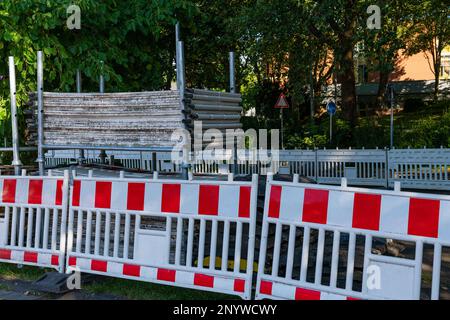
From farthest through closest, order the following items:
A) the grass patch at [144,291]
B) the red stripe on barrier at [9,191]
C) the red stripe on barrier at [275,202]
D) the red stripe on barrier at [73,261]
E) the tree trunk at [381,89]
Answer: the tree trunk at [381,89], the red stripe on barrier at [9,191], the red stripe on barrier at [73,261], the grass patch at [144,291], the red stripe on barrier at [275,202]

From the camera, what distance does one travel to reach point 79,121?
717 cm

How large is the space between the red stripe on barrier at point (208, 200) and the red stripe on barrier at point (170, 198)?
0.87 feet

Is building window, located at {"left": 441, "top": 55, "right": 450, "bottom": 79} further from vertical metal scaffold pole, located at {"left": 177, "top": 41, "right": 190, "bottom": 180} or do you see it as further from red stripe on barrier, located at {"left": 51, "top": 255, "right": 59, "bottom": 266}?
red stripe on barrier, located at {"left": 51, "top": 255, "right": 59, "bottom": 266}

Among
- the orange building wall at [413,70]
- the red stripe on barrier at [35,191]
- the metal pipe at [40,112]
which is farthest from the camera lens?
the orange building wall at [413,70]

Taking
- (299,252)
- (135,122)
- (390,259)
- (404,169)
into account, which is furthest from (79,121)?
(404,169)

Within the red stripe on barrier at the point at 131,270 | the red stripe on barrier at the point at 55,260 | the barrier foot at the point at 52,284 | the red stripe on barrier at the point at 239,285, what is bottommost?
the barrier foot at the point at 52,284

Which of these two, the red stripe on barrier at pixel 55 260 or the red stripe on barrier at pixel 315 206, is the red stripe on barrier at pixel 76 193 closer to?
the red stripe on barrier at pixel 55 260

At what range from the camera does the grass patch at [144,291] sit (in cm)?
524

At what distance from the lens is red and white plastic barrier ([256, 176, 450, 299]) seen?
3.93m

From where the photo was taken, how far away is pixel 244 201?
4.93 metres

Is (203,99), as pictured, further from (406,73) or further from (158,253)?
(406,73)

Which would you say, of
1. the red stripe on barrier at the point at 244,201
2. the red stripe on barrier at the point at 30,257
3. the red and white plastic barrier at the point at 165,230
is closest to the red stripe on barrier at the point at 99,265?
the red and white plastic barrier at the point at 165,230

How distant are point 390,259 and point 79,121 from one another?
15.3ft

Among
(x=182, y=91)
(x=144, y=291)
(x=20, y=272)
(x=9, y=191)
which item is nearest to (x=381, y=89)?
(x=182, y=91)
